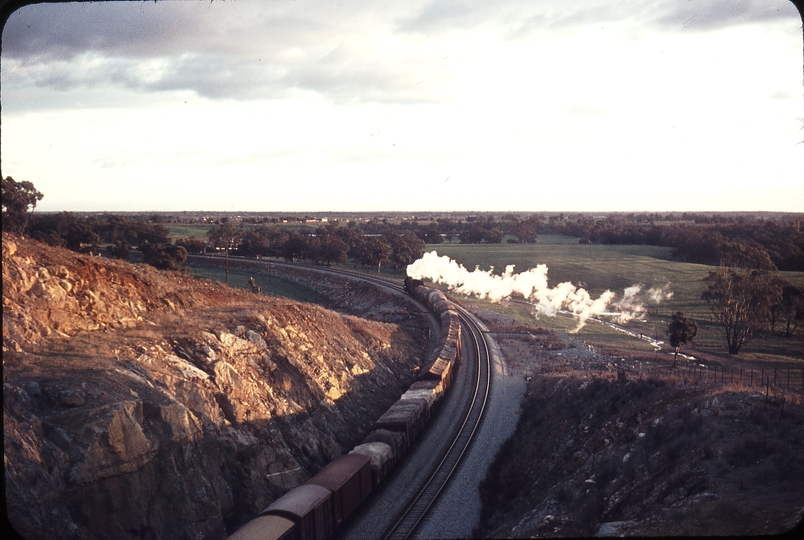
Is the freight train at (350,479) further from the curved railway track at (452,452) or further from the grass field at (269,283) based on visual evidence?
the grass field at (269,283)

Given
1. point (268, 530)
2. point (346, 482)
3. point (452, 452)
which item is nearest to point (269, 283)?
point (452, 452)

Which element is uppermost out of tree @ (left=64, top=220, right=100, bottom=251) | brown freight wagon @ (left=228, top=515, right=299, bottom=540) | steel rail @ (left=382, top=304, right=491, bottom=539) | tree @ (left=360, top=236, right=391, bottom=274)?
tree @ (left=64, top=220, right=100, bottom=251)

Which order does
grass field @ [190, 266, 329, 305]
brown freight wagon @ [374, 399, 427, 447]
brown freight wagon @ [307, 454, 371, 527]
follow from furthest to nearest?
1. grass field @ [190, 266, 329, 305]
2. brown freight wagon @ [374, 399, 427, 447]
3. brown freight wagon @ [307, 454, 371, 527]

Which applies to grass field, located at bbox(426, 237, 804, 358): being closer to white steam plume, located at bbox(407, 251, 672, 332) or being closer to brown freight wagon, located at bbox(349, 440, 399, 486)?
white steam plume, located at bbox(407, 251, 672, 332)

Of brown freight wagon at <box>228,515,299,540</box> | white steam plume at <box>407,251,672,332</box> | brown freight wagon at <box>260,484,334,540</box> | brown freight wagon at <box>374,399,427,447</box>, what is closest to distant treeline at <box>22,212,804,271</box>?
white steam plume at <box>407,251,672,332</box>

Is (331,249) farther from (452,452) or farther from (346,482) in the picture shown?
(346,482)

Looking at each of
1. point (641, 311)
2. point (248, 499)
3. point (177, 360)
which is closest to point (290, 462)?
point (248, 499)
